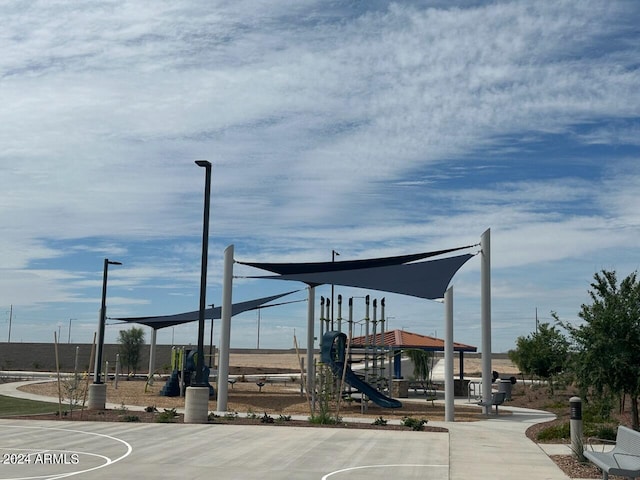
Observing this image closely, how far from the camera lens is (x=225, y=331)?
73.6 feet

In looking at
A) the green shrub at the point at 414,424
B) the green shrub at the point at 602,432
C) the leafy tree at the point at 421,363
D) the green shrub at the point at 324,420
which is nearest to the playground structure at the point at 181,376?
the green shrub at the point at 324,420

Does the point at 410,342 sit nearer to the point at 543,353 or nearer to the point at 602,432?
the point at 543,353

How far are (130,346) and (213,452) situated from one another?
46860 millimetres

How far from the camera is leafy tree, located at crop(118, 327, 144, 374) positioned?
191 feet

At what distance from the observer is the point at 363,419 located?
21.1 m

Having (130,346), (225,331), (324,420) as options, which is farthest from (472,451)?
(130,346)

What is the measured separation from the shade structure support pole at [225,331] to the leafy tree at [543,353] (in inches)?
366

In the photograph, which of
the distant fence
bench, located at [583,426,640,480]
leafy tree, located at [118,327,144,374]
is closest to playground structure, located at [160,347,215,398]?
bench, located at [583,426,640,480]

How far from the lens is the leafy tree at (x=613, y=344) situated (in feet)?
48.4

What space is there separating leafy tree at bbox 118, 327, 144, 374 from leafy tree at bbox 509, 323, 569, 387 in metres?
29.3

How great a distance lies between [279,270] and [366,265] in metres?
2.97

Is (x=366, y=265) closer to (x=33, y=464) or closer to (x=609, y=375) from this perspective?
(x=609, y=375)

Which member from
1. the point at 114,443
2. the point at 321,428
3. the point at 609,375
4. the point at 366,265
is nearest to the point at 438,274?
the point at 366,265

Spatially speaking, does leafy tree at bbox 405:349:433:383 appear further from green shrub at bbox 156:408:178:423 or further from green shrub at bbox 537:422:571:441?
green shrub at bbox 537:422:571:441
